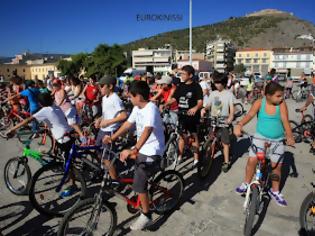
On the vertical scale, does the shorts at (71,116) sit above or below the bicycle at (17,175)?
above

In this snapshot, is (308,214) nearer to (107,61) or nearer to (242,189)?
(242,189)

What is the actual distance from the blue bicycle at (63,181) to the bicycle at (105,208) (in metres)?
0.70

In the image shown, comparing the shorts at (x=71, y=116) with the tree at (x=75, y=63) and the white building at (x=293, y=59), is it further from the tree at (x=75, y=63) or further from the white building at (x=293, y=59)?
the white building at (x=293, y=59)

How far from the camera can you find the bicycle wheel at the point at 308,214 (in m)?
3.09

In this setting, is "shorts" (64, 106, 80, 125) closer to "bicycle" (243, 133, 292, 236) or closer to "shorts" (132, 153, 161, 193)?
"shorts" (132, 153, 161, 193)

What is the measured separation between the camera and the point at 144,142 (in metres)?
2.99

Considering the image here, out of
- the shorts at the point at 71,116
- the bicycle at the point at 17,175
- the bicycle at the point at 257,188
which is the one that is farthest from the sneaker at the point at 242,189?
the shorts at the point at 71,116

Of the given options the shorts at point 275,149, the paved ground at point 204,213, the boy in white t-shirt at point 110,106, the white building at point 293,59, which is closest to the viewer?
the paved ground at point 204,213

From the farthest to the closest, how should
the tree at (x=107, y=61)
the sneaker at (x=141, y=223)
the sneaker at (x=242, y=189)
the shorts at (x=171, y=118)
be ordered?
1. the tree at (x=107, y=61)
2. the shorts at (x=171, y=118)
3. the sneaker at (x=242, y=189)
4. the sneaker at (x=141, y=223)

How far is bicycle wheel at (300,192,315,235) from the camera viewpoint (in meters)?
3.09

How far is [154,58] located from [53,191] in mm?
115398

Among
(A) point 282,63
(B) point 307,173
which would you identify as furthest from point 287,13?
(B) point 307,173

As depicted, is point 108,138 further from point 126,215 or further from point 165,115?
point 165,115

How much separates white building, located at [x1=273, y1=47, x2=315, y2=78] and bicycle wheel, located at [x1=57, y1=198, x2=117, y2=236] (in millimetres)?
104336
